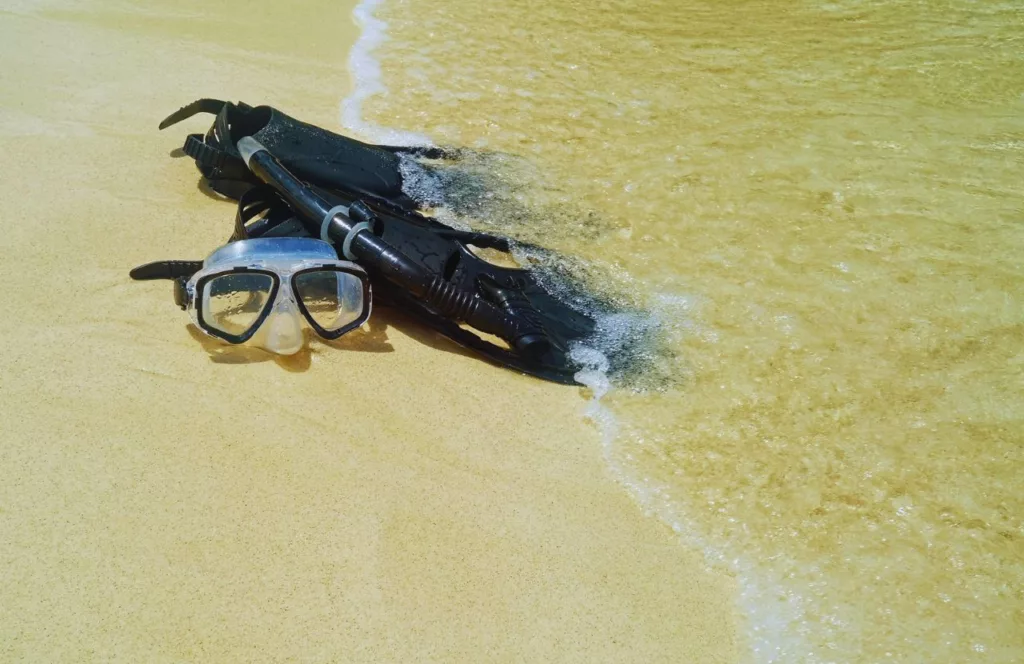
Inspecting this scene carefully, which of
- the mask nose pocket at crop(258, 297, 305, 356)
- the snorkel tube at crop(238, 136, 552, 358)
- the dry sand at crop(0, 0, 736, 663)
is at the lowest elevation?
the dry sand at crop(0, 0, 736, 663)

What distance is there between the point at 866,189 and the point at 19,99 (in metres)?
4.08

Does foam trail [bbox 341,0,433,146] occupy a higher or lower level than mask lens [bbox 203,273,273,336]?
higher

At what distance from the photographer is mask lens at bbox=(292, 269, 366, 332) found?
8.73 ft

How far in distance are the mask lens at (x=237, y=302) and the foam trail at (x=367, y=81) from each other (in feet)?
5.87

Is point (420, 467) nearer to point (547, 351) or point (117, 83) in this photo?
point (547, 351)

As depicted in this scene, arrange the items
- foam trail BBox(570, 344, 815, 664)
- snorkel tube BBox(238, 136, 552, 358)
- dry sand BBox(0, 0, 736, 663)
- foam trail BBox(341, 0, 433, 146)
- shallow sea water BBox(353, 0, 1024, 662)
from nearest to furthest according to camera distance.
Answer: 1. dry sand BBox(0, 0, 736, 663)
2. foam trail BBox(570, 344, 815, 664)
3. shallow sea water BBox(353, 0, 1024, 662)
4. snorkel tube BBox(238, 136, 552, 358)
5. foam trail BBox(341, 0, 433, 146)

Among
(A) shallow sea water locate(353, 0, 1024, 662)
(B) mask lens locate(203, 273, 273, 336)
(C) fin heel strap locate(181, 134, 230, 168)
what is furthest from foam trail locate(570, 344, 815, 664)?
(C) fin heel strap locate(181, 134, 230, 168)

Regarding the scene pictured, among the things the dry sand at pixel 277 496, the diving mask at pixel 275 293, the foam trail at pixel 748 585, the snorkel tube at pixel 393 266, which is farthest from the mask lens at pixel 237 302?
the foam trail at pixel 748 585

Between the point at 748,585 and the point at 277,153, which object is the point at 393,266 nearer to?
the point at 277,153

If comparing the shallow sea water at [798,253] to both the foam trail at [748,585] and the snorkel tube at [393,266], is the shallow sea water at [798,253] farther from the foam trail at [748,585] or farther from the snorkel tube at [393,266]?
the snorkel tube at [393,266]

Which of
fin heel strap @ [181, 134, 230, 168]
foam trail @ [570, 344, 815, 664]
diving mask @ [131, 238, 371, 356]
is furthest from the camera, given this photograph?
fin heel strap @ [181, 134, 230, 168]

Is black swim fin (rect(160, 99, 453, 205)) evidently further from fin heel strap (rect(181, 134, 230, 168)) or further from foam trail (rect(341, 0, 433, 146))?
foam trail (rect(341, 0, 433, 146))

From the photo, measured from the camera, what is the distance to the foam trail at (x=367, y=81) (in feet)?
14.0

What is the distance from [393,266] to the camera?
263 cm
